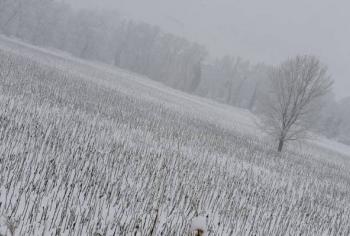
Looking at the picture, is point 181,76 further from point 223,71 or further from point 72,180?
point 72,180

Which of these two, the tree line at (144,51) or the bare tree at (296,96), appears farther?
the tree line at (144,51)

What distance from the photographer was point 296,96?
1967 cm

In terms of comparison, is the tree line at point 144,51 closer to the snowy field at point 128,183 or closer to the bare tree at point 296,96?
the bare tree at point 296,96

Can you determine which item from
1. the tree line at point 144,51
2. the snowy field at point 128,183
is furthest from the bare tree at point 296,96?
the tree line at point 144,51

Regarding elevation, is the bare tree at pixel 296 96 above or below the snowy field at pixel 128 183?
above

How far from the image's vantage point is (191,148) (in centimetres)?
→ 1240

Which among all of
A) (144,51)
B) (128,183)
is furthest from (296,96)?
(144,51)

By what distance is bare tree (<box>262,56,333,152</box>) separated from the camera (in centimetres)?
1930

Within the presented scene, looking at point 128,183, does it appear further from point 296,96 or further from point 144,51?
point 144,51

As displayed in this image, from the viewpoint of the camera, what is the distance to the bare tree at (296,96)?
1930cm

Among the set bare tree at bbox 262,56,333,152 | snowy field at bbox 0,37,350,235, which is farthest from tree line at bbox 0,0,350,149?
snowy field at bbox 0,37,350,235

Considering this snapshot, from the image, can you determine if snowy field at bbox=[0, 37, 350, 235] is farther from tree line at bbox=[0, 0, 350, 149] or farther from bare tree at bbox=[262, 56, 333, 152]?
tree line at bbox=[0, 0, 350, 149]

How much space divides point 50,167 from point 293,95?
16.0m

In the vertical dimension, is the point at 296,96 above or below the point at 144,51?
below
